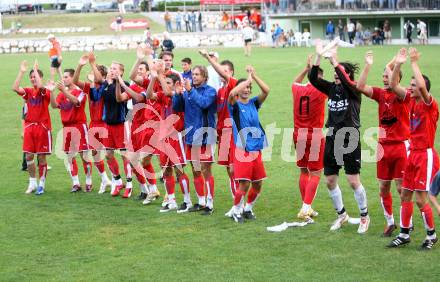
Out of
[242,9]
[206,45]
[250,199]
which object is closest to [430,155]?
[250,199]

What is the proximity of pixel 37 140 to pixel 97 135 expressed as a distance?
1060 mm

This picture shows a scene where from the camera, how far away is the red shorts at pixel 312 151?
11586 mm

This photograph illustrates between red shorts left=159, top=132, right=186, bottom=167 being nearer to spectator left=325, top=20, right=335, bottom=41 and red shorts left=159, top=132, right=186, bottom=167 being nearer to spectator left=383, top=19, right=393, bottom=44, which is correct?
spectator left=383, top=19, right=393, bottom=44

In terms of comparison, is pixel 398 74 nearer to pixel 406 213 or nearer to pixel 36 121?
pixel 406 213

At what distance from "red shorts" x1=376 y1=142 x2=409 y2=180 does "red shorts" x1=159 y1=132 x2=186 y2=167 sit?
337 cm

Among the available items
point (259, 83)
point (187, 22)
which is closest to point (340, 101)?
point (259, 83)

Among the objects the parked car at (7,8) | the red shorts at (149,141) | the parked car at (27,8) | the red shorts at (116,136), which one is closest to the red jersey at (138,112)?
the red shorts at (149,141)

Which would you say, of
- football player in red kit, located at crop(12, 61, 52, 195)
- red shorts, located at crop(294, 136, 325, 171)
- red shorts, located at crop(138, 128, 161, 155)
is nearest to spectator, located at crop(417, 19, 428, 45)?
football player in red kit, located at crop(12, 61, 52, 195)

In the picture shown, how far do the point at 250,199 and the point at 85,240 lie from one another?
253cm

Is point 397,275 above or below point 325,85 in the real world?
below

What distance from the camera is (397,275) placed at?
903 cm

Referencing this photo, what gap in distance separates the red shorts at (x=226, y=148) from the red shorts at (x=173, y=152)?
59cm

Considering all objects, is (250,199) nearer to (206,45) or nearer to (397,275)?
(397,275)

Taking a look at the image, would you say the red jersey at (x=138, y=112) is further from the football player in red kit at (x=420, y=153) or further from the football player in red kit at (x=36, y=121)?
the football player in red kit at (x=420, y=153)
